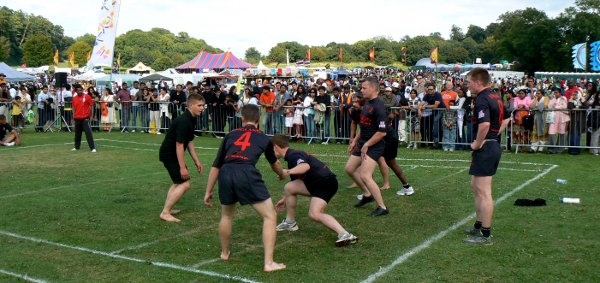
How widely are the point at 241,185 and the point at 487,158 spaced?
2997mm

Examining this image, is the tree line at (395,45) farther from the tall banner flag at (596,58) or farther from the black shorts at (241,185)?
the black shorts at (241,185)

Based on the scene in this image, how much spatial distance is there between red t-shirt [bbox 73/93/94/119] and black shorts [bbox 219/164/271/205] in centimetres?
1091

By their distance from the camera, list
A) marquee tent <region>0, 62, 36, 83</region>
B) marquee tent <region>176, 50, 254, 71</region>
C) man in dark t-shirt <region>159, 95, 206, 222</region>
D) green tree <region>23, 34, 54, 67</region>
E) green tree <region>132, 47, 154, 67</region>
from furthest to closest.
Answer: green tree <region>132, 47, 154, 67</region>, green tree <region>23, 34, 54, 67</region>, marquee tent <region>176, 50, 254, 71</region>, marquee tent <region>0, 62, 36, 83</region>, man in dark t-shirt <region>159, 95, 206, 222</region>

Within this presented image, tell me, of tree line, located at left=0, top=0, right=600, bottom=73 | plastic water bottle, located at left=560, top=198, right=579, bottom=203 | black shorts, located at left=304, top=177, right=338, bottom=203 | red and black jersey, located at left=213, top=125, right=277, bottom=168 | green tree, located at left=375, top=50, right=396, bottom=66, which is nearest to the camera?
red and black jersey, located at left=213, top=125, right=277, bottom=168

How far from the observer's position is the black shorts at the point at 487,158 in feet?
20.7

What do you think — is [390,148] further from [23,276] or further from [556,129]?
[556,129]

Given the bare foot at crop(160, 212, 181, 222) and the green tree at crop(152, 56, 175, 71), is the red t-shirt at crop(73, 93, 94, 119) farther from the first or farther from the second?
the green tree at crop(152, 56, 175, 71)

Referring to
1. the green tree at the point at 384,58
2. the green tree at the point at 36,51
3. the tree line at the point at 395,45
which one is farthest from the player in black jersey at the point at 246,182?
Result: the green tree at the point at 384,58

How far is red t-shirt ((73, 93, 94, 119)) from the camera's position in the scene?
14977 millimetres

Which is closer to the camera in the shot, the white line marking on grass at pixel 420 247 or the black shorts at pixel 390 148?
the white line marking on grass at pixel 420 247

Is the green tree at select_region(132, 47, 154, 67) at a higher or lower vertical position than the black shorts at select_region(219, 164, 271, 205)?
higher

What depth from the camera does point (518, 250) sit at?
19.8ft

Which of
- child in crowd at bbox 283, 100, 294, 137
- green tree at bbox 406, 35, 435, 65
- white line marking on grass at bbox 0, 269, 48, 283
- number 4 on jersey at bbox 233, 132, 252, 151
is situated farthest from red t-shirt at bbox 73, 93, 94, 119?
green tree at bbox 406, 35, 435, 65

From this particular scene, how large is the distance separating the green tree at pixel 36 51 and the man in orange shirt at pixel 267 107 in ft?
319
